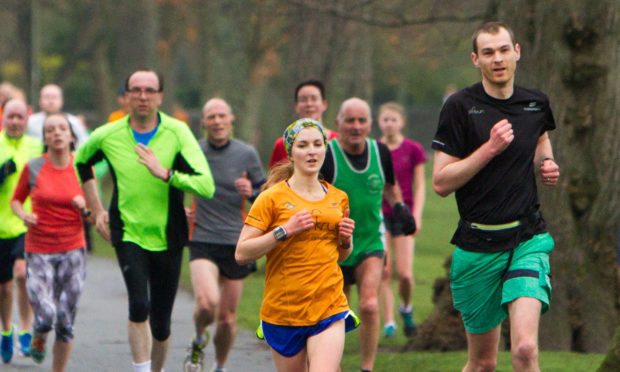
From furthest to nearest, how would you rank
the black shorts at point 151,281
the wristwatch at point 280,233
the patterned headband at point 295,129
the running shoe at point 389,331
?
1. the running shoe at point 389,331
2. the black shorts at point 151,281
3. the patterned headband at point 295,129
4. the wristwatch at point 280,233

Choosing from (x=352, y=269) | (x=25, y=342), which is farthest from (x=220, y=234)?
(x=25, y=342)

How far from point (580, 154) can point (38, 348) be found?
462cm

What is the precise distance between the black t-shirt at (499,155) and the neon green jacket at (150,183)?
226 cm

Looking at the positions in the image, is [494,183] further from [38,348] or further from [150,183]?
[38,348]

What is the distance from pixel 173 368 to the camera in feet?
29.8

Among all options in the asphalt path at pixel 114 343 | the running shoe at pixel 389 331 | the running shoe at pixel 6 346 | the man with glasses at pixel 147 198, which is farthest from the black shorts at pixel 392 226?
the running shoe at pixel 6 346

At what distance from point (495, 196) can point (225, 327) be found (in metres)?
3.43

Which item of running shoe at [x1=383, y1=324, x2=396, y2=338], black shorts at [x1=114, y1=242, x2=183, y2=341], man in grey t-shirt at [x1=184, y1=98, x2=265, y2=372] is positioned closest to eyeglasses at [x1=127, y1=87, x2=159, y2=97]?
black shorts at [x1=114, y1=242, x2=183, y2=341]

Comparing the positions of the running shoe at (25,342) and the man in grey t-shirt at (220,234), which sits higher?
the man in grey t-shirt at (220,234)

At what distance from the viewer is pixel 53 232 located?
28.7 ft

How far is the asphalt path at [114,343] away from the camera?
9203mm

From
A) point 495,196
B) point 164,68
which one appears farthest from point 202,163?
point 164,68

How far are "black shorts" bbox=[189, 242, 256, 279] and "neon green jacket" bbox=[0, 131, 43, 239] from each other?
183 centimetres

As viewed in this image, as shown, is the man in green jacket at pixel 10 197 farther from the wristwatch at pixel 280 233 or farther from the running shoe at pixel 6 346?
the wristwatch at pixel 280 233
